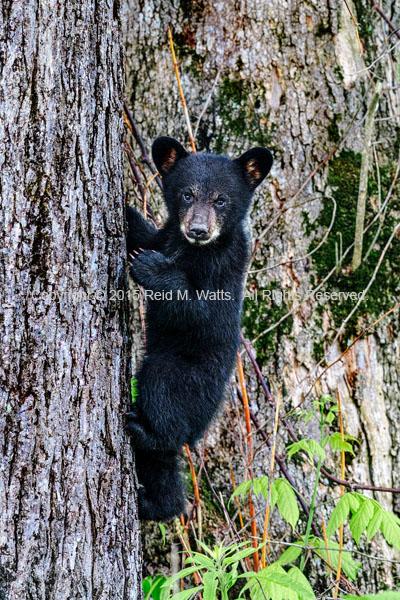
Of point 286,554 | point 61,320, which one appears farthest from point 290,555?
point 61,320

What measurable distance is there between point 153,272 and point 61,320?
81cm

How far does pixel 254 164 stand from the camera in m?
3.47

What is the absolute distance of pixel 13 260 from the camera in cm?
214

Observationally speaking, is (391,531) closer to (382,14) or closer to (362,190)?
(362,190)

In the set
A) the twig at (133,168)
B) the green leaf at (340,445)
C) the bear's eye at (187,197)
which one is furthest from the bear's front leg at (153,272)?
the green leaf at (340,445)

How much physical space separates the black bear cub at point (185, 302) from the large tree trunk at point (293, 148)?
0.67 metres

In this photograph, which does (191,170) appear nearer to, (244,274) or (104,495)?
(244,274)

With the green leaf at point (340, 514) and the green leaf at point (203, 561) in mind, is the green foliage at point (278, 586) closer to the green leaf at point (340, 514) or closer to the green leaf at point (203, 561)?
the green leaf at point (203, 561)

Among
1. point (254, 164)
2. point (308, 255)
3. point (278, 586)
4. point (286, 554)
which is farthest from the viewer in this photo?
point (308, 255)

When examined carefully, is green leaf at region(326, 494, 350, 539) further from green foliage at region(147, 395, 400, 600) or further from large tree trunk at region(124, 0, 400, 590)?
large tree trunk at region(124, 0, 400, 590)

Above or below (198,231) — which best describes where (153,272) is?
below

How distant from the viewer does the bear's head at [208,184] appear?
327 centimetres

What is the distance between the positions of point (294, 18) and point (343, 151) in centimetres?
96

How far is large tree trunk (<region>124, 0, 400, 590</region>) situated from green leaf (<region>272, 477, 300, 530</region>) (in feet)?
4.04
